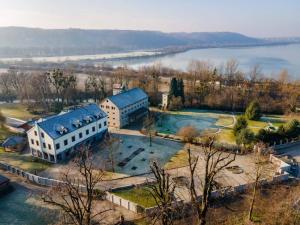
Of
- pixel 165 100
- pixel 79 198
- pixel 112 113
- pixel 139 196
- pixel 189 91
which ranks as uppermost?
Result: pixel 189 91

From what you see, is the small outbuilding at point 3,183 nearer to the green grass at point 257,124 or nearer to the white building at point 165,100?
the white building at point 165,100

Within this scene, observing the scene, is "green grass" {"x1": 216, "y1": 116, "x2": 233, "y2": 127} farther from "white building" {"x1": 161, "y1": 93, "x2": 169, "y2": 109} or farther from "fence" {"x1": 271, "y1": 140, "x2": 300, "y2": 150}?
"white building" {"x1": 161, "y1": 93, "x2": 169, "y2": 109}

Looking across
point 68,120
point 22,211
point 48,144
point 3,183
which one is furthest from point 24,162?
point 22,211

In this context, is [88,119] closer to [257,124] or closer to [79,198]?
[79,198]

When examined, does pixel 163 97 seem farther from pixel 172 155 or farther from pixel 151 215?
pixel 151 215

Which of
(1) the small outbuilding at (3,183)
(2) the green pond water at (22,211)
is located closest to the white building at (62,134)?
(1) the small outbuilding at (3,183)

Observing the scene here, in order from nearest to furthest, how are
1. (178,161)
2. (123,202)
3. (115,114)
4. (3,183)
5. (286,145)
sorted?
1. (123,202)
2. (3,183)
3. (178,161)
4. (286,145)
5. (115,114)
